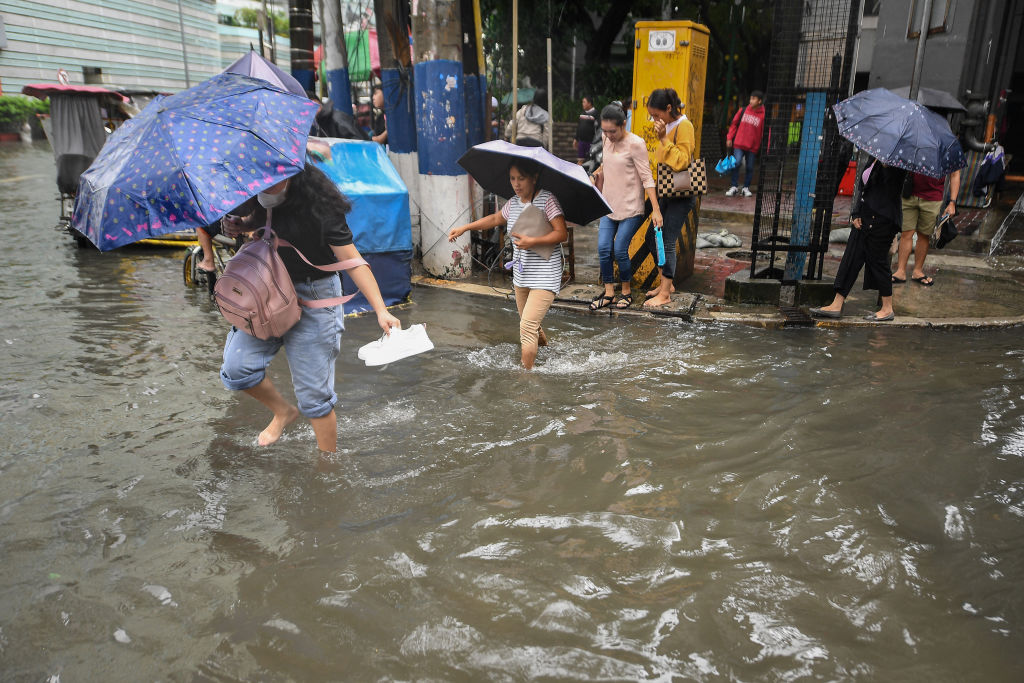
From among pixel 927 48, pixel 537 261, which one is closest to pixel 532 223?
pixel 537 261

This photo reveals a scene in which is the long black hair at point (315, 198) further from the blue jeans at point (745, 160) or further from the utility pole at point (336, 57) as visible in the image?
the blue jeans at point (745, 160)

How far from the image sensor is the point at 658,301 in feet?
23.7

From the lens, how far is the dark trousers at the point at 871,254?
6.51 metres

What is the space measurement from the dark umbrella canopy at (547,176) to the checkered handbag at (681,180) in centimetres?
151

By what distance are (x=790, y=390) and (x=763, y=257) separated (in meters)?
4.41

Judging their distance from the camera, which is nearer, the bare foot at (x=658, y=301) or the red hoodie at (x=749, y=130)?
the bare foot at (x=658, y=301)

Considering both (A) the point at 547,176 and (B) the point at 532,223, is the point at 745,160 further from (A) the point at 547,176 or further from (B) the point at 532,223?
(B) the point at 532,223

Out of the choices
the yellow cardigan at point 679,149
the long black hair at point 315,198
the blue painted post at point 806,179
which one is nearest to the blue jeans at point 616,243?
the yellow cardigan at point 679,149

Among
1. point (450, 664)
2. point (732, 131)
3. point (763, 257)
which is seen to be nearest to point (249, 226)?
point (450, 664)

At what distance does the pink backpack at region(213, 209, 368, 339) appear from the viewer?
11.2 ft

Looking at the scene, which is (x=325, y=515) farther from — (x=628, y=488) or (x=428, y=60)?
(x=428, y=60)

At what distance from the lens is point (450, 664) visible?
2635 millimetres

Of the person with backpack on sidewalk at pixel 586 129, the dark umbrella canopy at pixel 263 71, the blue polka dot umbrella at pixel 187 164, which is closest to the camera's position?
the blue polka dot umbrella at pixel 187 164

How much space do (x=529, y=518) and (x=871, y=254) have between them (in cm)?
458
